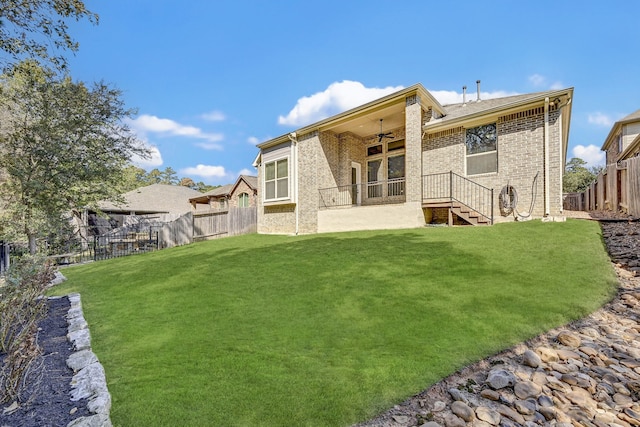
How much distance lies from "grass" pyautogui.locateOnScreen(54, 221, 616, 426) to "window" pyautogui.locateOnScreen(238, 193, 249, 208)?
1784 centimetres

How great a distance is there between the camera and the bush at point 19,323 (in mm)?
2502

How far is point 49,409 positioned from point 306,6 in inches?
452

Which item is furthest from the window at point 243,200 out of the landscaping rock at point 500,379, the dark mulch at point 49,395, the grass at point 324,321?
the landscaping rock at point 500,379

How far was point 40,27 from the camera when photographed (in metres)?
5.53

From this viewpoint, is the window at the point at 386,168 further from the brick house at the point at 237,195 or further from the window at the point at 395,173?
the brick house at the point at 237,195

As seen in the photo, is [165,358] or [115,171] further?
[115,171]

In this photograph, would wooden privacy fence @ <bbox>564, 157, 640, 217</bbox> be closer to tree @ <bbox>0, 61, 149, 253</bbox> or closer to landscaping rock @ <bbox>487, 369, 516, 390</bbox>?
landscaping rock @ <bbox>487, 369, 516, 390</bbox>

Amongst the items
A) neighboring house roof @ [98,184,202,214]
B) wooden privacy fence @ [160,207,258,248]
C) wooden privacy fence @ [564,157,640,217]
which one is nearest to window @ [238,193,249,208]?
wooden privacy fence @ [160,207,258,248]

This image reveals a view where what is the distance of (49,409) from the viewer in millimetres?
2318

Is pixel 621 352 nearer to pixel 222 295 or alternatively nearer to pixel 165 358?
pixel 165 358

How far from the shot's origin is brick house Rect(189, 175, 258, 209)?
80.0 ft

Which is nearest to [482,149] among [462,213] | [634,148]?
[462,213]

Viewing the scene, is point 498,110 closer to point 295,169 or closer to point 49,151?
point 295,169

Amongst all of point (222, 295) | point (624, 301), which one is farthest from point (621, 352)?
point (222, 295)
